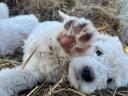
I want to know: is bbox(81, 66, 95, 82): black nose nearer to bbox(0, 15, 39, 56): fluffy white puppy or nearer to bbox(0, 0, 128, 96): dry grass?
bbox(0, 15, 39, 56): fluffy white puppy

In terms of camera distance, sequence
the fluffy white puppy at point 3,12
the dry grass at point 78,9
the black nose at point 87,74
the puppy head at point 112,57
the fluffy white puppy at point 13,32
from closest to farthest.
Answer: the black nose at point 87,74, the puppy head at point 112,57, the fluffy white puppy at point 13,32, the fluffy white puppy at point 3,12, the dry grass at point 78,9

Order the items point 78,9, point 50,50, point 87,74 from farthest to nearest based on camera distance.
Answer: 1. point 78,9
2. point 50,50
3. point 87,74

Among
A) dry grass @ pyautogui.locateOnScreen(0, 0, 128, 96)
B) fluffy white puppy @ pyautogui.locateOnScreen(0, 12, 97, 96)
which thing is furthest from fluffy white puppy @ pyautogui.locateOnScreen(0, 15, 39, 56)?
dry grass @ pyautogui.locateOnScreen(0, 0, 128, 96)

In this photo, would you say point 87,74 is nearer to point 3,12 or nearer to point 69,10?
point 3,12

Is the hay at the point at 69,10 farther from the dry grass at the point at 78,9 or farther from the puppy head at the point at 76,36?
the puppy head at the point at 76,36

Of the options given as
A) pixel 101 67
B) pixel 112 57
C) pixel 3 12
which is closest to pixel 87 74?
pixel 101 67

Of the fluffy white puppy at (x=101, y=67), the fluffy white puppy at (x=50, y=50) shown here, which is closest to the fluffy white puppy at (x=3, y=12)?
the fluffy white puppy at (x=50, y=50)
